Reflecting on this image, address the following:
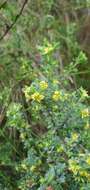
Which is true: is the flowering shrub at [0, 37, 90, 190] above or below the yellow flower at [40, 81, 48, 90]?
below

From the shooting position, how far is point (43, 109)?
131 centimetres

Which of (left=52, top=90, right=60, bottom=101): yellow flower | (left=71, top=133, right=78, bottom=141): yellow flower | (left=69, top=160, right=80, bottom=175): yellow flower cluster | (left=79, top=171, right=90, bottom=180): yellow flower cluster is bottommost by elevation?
(left=79, top=171, right=90, bottom=180): yellow flower cluster

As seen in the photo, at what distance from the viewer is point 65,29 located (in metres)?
2.37

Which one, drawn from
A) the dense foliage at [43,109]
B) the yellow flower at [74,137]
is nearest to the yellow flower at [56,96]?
the dense foliage at [43,109]

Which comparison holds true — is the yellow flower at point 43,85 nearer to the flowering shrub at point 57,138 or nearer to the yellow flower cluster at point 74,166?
the flowering shrub at point 57,138

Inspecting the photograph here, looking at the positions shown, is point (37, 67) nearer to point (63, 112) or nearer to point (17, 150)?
point (17, 150)

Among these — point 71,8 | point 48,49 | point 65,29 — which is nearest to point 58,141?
point 48,49

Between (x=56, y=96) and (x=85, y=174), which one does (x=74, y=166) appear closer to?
(x=85, y=174)

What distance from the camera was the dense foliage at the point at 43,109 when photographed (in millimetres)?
1291

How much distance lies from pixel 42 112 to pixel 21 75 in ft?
1.68

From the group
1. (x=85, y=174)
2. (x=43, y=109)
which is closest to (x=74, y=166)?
(x=85, y=174)

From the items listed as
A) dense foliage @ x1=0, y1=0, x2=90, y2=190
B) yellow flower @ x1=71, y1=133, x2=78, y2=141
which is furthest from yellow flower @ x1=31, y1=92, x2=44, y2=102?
yellow flower @ x1=71, y1=133, x2=78, y2=141

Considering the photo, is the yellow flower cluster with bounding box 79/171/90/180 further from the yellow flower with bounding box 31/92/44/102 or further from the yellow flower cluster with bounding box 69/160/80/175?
the yellow flower with bounding box 31/92/44/102

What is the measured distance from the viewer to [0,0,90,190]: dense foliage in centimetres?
129
